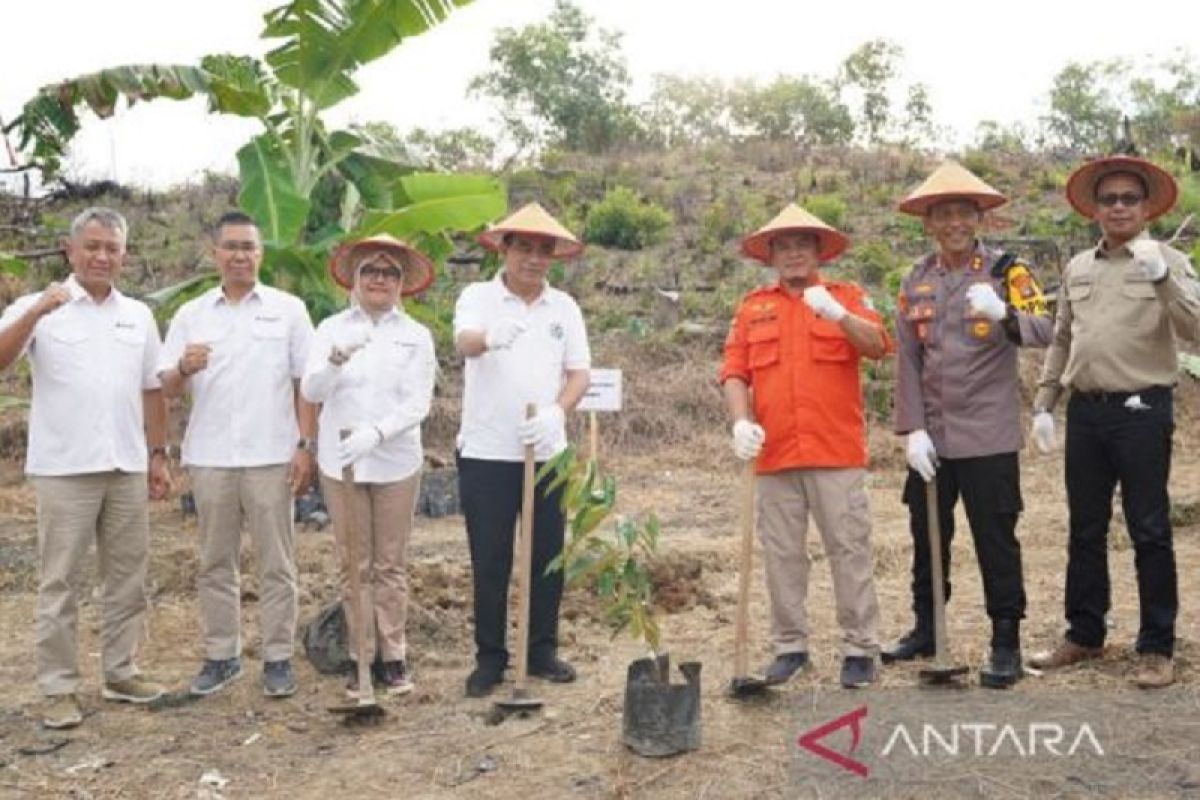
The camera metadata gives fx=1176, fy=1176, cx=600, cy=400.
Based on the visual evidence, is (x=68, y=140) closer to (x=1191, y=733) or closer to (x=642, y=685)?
(x=642, y=685)

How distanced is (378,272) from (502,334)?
0.53 m

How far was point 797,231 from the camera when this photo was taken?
13.8ft

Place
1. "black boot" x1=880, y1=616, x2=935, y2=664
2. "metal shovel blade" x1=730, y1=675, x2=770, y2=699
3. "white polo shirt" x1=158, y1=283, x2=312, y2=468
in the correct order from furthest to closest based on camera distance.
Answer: "black boot" x1=880, y1=616, x2=935, y2=664, "white polo shirt" x1=158, y1=283, x2=312, y2=468, "metal shovel blade" x1=730, y1=675, x2=770, y2=699

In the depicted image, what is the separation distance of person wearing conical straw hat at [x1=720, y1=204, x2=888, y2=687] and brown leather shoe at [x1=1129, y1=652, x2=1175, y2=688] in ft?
3.07

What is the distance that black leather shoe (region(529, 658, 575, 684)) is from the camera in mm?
4531

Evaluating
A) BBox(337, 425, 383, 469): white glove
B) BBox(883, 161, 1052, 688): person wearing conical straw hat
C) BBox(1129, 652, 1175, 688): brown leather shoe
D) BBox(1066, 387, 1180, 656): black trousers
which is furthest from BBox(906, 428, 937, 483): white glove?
BBox(337, 425, 383, 469): white glove

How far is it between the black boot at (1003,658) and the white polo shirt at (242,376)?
2680mm

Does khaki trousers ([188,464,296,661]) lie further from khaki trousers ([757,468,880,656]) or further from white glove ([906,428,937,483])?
white glove ([906,428,937,483])

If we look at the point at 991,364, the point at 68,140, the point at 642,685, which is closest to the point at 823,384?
the point at 991,364

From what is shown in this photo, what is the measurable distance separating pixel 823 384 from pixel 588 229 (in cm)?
1249

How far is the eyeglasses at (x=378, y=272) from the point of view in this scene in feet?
14.2

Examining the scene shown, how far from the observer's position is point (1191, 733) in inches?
146

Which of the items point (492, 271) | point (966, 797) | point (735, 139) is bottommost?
point (966, 797)

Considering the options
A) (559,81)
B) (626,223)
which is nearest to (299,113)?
(626,223)
